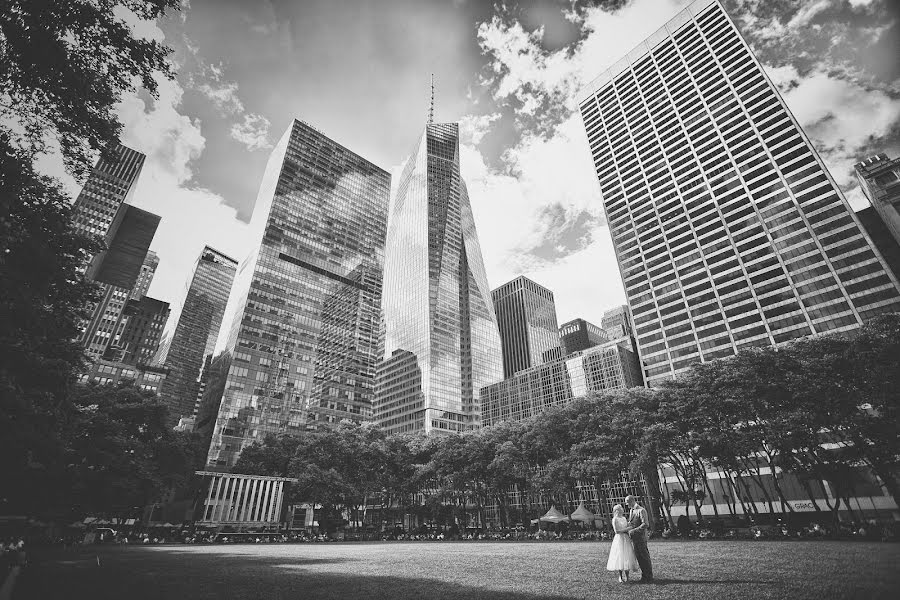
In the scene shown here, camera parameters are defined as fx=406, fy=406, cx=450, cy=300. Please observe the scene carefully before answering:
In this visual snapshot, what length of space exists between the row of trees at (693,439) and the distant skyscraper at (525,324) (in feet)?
385

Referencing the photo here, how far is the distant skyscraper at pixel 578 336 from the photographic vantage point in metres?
179

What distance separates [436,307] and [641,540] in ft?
442

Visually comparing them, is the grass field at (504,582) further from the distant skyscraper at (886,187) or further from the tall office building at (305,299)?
the distant skyscraper at (886,187)

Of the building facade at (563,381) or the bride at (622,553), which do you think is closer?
the bride at (622,553)

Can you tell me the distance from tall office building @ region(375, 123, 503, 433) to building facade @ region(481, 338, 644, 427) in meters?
9.27

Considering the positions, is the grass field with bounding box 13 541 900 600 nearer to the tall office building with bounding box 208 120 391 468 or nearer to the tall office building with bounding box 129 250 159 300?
the tall office building with bounding box 208 120 391 468

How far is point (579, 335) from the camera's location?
7136 inches

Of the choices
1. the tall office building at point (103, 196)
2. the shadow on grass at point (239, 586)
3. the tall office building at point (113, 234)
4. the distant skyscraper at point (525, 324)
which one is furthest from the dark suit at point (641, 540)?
the distant skyscraper at point (525, 324)

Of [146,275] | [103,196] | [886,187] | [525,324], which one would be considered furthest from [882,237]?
[146,275]

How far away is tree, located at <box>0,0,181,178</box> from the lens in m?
9.54

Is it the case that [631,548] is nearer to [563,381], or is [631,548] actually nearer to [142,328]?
[563,381]

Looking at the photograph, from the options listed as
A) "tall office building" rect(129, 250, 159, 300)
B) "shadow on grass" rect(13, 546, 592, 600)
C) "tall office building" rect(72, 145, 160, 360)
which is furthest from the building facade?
"tall office building" rect(129, 250, 159, 300)

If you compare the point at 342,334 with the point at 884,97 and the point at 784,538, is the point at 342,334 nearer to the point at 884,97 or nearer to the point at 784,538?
the point at 784,538

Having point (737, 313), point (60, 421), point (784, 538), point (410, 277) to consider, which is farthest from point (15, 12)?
point (410, 277)
